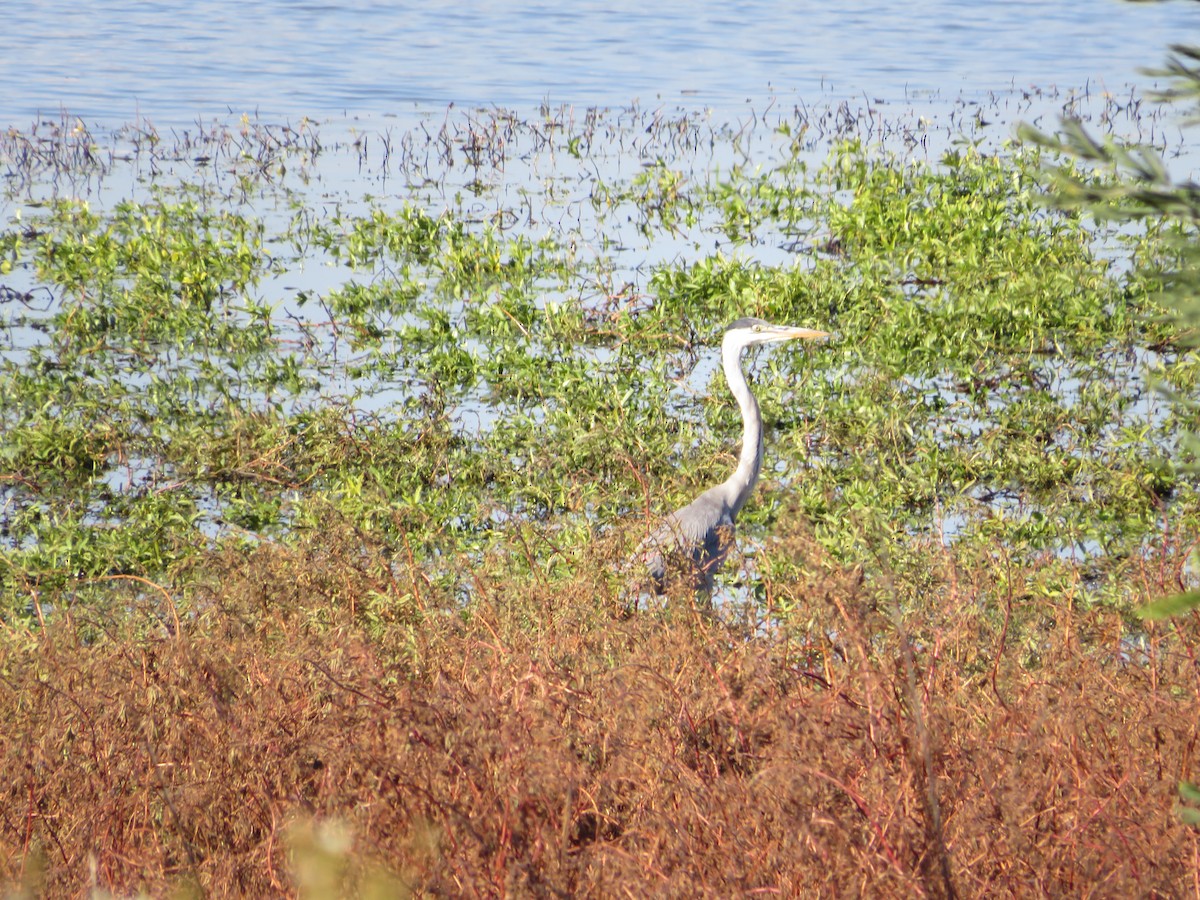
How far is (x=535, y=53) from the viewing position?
23.7 meters

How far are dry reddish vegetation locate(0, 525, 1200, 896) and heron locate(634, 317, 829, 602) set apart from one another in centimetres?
40

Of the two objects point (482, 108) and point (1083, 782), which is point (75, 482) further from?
point (482, 108)

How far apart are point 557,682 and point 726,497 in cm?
194

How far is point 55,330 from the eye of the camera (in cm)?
830

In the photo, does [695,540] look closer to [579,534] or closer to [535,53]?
[579,534]

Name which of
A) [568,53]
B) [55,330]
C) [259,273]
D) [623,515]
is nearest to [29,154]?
[259,273]

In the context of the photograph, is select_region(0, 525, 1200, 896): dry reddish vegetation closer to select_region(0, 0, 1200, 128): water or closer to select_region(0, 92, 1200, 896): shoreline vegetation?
select_region(0, 92, 1200, 896): shoreline vegetation

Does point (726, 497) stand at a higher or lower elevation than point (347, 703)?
lower

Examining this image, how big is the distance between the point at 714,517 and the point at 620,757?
2.25 meters

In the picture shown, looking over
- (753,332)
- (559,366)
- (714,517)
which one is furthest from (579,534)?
(559,366)

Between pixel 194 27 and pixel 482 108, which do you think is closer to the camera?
pixel 482 108

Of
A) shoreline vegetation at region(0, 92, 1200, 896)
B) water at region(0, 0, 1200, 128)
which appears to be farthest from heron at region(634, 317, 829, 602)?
water at region(0, 0, 1200, 128)

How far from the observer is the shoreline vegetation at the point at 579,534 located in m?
2.85

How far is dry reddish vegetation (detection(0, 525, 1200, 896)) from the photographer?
2686 millimetres
